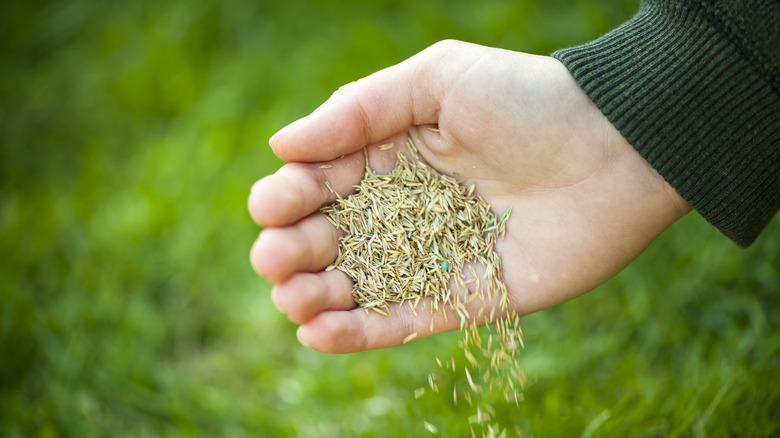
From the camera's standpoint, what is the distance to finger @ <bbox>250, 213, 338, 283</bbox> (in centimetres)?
182

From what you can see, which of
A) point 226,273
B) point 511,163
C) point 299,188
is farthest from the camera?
point 226,273

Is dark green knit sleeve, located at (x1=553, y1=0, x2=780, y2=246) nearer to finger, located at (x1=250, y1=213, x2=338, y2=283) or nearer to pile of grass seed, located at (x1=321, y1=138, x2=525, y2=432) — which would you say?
pile of grass seed, located at (x1=321, y1=138, x2=525, y2=432)

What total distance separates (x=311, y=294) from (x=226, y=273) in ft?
5.44

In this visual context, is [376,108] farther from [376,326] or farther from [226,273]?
[226,273]

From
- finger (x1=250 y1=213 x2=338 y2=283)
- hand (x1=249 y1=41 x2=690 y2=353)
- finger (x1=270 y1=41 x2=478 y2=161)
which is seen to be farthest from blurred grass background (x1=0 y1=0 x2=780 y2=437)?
finger (x1=270 y1=41 x2=478 y2=161)

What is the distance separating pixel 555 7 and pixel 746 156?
2327 millimetres

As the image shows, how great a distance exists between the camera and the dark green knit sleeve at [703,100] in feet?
6.51

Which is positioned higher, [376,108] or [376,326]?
[376,108]

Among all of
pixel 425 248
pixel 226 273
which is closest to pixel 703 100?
pixel 425 248

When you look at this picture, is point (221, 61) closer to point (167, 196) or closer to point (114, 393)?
point (167, 196)

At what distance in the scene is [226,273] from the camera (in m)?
3.42

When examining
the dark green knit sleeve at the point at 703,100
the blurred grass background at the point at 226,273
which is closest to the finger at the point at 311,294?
the blurred grass background at the point at 226,273

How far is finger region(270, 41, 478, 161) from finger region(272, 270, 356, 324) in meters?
0.42

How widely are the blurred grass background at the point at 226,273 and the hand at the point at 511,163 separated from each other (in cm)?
57
